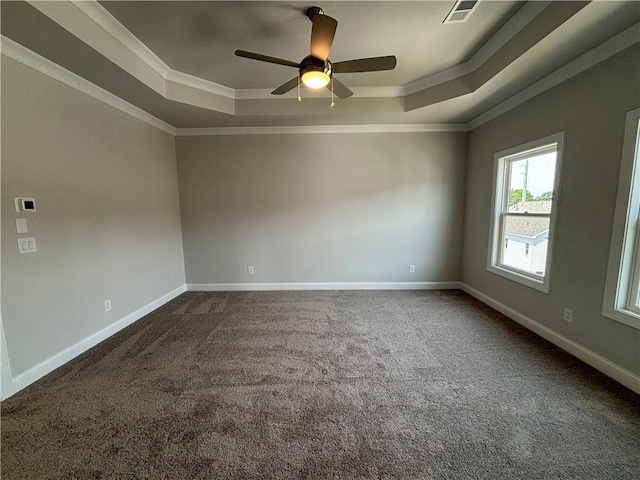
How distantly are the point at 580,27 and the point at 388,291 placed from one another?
11.2 ft

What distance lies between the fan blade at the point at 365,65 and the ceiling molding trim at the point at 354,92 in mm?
1343

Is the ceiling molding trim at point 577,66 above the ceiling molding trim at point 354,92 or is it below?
below

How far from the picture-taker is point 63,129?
88.4 inches

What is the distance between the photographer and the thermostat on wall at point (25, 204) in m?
1.92

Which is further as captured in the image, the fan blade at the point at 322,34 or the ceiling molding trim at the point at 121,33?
the ceiling molding trim at the point at 121,33

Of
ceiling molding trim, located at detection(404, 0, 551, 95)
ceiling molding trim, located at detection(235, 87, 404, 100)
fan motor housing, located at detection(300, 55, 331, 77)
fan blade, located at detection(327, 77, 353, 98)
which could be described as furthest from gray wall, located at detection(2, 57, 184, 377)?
ceiling molding trim, located at detection(404, 0, 551, 95)

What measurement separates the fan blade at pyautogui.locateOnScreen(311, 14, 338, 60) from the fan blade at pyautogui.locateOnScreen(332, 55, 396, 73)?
174 millimetres

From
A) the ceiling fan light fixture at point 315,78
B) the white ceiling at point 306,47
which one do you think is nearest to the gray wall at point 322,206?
the white ceiling at point 306,47

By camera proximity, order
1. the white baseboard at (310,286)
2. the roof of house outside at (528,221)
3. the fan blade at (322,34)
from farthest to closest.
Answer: the white baseboard at (310,286) → the roof of house outside at (528,221) → the fan blade at (322,34)

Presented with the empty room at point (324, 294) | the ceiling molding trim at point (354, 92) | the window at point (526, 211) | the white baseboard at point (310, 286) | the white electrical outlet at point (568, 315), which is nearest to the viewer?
the empty room at point (324, 294)

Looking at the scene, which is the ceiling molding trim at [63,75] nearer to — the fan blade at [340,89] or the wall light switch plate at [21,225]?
the wall light switch plate at [21,225]

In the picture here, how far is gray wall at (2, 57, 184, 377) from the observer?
190 cm

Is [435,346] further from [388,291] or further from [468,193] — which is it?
[468,193]

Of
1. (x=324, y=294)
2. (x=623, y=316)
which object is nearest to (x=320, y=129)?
(x=324, y=294)
